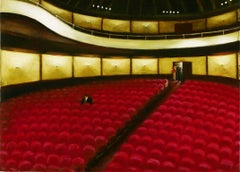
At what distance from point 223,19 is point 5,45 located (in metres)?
6.86

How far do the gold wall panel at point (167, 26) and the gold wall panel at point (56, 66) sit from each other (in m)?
3.68

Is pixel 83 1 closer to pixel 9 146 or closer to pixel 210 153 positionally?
pixel 9 146

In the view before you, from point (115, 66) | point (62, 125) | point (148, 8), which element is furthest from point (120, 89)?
point (148, 8)

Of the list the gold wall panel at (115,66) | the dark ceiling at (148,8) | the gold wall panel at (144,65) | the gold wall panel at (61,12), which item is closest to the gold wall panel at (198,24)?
the dark ceiling at (148,8)

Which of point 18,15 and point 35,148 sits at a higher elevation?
point 18,15

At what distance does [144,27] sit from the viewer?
36.3 ft

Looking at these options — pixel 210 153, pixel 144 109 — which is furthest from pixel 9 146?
pixel 210 153

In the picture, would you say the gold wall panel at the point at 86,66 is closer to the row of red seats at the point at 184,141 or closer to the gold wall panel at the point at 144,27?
the gold wall panel at the point at 144,27

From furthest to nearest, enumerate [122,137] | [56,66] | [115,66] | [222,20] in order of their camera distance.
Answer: [115,66]
[222,20]
[56,66]
[122,137]

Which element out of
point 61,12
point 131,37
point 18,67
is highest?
point 61,12

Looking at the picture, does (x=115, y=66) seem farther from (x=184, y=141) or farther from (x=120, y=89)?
(x=184, y=141)

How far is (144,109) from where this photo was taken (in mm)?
5039

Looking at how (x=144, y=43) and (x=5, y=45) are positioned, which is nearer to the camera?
(x=5, y=45)

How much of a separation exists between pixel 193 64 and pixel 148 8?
2779 millimetres
